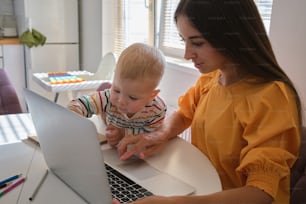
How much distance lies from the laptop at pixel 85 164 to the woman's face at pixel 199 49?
0.33m

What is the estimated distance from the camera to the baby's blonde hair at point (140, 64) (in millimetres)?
958

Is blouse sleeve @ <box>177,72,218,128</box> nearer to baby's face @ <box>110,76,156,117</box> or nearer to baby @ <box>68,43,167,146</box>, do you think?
baby @ <box>68,43,167,146</box>

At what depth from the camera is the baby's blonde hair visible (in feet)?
3.14

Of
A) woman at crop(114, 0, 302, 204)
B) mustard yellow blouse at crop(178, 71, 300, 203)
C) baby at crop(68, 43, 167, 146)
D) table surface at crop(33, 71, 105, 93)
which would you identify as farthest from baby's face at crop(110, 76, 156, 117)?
table surface at crop(33, 71, 105, 93)

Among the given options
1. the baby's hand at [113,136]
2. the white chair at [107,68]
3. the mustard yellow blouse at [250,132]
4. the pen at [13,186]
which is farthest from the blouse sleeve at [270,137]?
the white chair at [107,68]

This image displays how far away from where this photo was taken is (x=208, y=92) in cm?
112

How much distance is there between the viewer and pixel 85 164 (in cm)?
63

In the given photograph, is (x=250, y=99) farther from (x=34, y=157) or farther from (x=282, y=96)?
(x=34, y=157)

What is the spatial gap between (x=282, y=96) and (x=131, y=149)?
0.43 meters

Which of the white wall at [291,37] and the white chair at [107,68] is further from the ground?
the white wall at [291,37]

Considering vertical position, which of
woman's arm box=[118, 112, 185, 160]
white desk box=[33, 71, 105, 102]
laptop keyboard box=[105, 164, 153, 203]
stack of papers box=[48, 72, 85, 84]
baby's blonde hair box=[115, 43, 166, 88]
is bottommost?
white desk box=[33, 71, 105, 102]

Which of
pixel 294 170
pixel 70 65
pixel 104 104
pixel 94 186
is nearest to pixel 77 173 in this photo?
pixel 94 186

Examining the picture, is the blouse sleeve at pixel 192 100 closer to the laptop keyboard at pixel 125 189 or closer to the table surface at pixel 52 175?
the table surface at pixel 52 175

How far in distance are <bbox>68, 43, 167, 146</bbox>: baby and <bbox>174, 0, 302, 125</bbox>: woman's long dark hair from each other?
17cm
